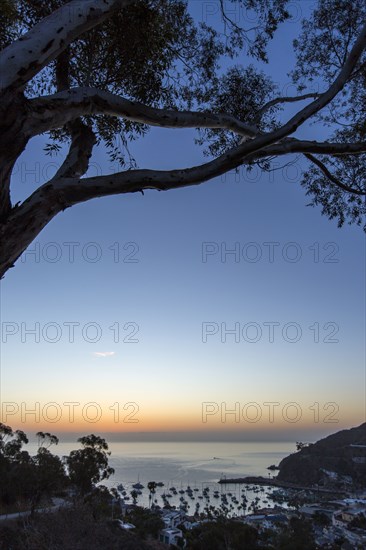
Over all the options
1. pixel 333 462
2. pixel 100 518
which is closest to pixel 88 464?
pixel 100 518

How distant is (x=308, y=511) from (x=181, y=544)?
1851 centimetres

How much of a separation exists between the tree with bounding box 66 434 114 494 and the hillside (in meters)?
29.2

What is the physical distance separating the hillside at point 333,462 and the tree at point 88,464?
2922cm

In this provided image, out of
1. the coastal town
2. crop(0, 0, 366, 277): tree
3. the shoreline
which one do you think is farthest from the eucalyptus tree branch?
the shoreline

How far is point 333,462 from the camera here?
43250 millimetres

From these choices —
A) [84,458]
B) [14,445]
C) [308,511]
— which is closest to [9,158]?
[84,458]

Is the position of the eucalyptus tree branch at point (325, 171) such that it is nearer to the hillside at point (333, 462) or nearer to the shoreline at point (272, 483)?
the shoreline at point (272, 483)

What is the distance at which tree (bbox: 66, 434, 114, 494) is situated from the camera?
18.1m

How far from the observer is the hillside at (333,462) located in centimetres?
4116

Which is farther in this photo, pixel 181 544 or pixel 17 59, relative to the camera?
pixel 181 544

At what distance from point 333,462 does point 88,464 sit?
32.1 m

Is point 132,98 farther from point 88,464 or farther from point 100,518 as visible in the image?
point 88,464

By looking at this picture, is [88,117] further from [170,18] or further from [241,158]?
[241,158]

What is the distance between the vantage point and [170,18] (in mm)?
5066
